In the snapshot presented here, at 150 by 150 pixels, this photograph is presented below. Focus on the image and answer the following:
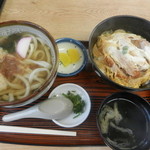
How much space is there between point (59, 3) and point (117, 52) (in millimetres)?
701

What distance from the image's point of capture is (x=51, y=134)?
1.04 meters

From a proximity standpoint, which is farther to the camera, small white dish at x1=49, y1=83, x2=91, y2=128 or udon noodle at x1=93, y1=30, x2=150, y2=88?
udon noodle at x1=93, y1=30, x2=150, y2=88

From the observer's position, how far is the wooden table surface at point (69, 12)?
1.46 metres

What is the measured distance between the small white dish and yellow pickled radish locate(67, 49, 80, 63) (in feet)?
0.67

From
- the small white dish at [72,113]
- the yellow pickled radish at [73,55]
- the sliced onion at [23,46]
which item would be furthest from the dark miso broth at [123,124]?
the sliced onion at [23,46]

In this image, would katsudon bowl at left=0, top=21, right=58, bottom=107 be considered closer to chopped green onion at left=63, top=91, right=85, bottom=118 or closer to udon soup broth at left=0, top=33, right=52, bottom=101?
udon soup broth at left=0, top=33, right=52, bottom=101

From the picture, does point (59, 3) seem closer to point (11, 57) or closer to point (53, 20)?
point (53, 20)

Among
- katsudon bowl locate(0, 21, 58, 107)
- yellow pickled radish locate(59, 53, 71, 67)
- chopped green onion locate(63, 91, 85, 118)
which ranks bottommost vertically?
chopped green onion locate(63, 91, 85, 118)

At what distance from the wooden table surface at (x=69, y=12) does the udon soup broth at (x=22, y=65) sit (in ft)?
1.12

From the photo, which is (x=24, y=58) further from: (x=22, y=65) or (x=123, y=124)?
(x=123, y=124)

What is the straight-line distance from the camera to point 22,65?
1.07 metres

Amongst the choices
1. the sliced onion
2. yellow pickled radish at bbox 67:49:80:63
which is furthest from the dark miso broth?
the sliced onion

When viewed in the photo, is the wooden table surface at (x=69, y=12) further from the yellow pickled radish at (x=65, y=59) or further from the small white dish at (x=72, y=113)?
the small white dish at (x=72, y=113)

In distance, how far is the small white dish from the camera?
3.52 ft
